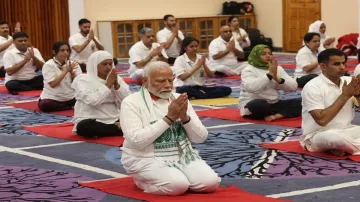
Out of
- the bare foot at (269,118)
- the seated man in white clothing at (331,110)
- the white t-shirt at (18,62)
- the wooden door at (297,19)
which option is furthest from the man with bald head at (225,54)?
the seated man in white clothing at (331,110)

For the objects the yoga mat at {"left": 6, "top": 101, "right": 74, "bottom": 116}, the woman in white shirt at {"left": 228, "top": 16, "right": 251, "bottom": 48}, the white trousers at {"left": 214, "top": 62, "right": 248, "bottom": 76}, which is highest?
the woman in white shirt at {"left": 228, "top": 16, "right": 251, "bottom": 48}

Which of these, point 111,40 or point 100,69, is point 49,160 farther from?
point 111,40

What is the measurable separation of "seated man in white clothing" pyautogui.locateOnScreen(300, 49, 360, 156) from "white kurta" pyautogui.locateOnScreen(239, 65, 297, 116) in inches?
72.1

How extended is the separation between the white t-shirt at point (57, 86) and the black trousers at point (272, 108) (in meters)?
2.30

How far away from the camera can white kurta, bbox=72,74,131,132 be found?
7.53 m

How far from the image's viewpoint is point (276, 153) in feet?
21.0

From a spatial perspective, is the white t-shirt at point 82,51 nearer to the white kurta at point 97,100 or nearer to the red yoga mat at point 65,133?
the red yoga mat at point 65,133

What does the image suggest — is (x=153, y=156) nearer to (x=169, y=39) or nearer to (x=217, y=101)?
(x=217, y=101)

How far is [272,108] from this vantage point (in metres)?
8.27

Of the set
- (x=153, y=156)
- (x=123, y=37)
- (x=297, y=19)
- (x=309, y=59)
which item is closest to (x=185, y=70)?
(x=309, y=59)

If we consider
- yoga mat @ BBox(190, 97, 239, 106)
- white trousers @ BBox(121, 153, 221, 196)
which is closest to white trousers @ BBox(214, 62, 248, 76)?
yoga mat @ BBox(190, 97, 239, 106)

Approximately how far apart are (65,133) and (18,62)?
12.6ft

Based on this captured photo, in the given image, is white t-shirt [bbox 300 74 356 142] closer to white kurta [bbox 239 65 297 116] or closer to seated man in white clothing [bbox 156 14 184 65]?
white kurta [bbox 239 65 297 116]

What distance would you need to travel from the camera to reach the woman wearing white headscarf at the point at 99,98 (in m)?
7.48
